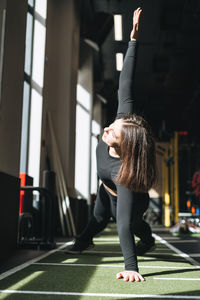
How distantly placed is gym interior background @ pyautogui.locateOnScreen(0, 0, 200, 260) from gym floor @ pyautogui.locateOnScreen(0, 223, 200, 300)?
0.50 meters

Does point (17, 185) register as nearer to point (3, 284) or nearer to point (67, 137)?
point (3, 284)

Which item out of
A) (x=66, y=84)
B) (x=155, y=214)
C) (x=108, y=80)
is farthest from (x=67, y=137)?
(x=155, y=214)

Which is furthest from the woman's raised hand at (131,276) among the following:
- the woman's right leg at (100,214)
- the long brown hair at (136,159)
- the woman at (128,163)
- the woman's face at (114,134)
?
the woman's right leg at (100,214)

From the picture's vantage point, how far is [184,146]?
10.5 meters

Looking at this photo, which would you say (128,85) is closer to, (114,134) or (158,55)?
(114,134)

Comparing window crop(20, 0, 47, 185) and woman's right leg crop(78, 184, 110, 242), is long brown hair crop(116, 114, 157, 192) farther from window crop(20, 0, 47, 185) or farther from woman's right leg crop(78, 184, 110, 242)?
window crop(20, 0, 47, 185)

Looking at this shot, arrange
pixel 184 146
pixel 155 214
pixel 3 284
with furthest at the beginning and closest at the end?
pixel 155 214
pixel 184 146
pixel 3 284

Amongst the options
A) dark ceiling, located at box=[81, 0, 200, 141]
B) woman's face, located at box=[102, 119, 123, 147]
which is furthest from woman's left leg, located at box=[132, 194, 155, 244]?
dark ceiling, located at box=[81, 0, 200, 141]

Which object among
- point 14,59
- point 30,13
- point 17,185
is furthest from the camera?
point 30,13

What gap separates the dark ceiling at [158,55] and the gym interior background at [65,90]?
0.03 m

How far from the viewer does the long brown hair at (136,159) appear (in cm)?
185

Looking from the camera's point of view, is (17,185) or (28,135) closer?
(17,185)

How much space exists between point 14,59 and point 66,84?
10.8ft

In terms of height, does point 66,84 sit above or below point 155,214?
above
